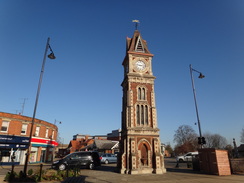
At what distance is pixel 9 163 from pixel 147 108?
23.5 meters

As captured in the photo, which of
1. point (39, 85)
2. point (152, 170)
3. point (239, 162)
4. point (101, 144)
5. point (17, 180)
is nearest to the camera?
point (17, 180)

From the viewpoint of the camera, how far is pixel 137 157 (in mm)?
19406

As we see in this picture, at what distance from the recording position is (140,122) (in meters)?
21.3

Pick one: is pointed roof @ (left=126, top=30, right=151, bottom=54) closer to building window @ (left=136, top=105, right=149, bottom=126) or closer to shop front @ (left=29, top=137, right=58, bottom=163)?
building window @ (left=136, top=105, right=149, bottom=126)

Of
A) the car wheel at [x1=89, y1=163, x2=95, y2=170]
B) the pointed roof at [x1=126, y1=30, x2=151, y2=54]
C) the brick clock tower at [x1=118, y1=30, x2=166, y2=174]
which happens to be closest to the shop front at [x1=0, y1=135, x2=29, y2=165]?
the car wheel at [x1=89, y1=163, x2=95, y2=170]

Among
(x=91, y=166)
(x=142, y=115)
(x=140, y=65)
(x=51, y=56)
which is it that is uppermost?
(x=140, y=65)

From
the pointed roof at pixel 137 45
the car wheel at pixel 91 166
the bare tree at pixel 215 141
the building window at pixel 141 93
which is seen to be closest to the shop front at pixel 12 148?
the car wheel at pixel 91 166

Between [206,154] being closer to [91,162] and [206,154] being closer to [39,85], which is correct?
[91,162]

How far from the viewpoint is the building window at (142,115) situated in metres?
21.4

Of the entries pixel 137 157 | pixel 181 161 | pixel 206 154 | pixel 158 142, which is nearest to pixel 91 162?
pixel 137 157

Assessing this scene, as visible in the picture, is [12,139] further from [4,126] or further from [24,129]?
[24,129]

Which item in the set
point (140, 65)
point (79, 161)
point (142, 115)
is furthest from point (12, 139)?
point (140, 65)

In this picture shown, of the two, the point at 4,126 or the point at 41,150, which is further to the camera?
the point at 41,150

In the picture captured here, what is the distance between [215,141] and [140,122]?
7958 centimetres
